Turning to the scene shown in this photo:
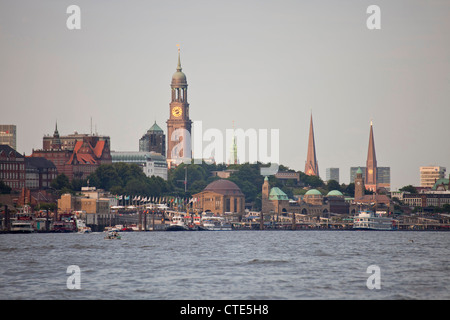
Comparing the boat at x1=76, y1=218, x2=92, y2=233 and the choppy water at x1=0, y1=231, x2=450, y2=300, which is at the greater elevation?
the boat at x1=76, y1=218, x2=92, y2=233

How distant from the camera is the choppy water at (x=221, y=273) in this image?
200 ft

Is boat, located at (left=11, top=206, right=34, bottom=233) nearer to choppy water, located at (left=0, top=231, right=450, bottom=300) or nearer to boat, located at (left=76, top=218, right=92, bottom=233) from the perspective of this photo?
boat, located at (left=76, top=218, right=92, bottom=233)

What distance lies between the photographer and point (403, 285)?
65.6m

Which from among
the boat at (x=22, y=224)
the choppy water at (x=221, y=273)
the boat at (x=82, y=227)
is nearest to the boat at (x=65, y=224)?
the boat at (x=82, y=227)

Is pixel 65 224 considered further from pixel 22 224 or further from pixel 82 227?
pixel 22 224

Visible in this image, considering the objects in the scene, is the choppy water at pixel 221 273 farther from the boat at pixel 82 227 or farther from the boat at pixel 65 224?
the boat at pixel 65 224

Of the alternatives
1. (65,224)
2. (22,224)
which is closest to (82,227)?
(65,224)

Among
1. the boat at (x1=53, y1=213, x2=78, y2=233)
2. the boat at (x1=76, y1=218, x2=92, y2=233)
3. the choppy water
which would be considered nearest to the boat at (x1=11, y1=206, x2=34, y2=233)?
the boat at (x1=53, y1=213, x2=78, y2=233)

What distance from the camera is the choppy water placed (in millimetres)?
60812

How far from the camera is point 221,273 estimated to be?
241ft

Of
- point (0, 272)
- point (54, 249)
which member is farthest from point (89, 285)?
point (54, 249)
